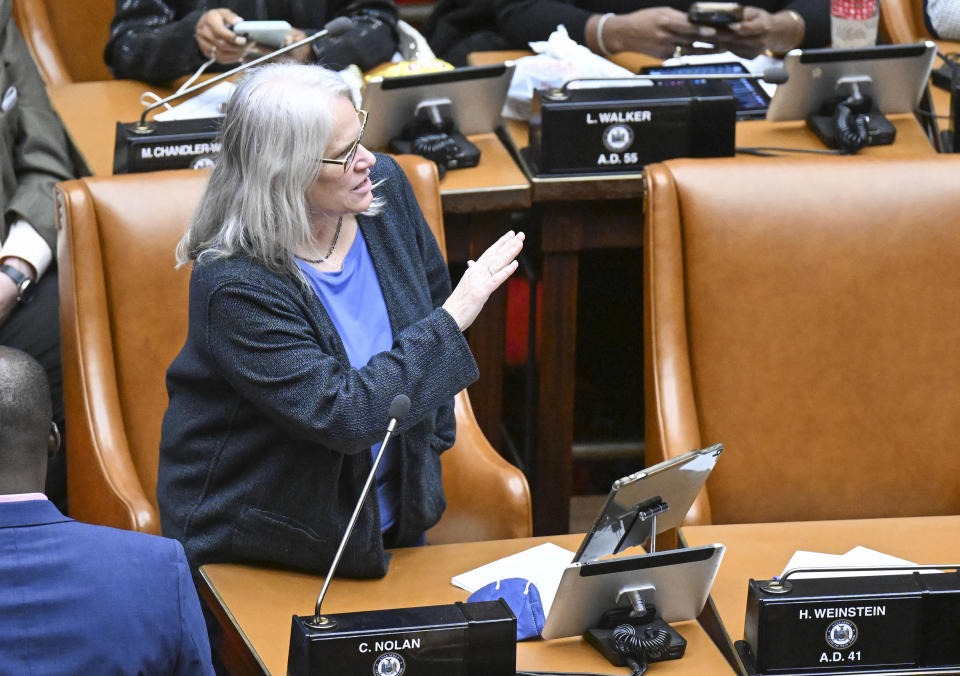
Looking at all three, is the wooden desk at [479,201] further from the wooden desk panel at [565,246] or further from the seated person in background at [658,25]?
the seated person in background at [658,25]

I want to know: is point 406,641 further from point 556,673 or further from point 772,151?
point 772,151

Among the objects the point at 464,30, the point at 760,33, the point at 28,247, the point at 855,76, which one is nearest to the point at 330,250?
the point at 28,247

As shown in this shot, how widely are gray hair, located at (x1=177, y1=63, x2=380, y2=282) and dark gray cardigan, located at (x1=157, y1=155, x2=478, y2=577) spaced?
0.04m

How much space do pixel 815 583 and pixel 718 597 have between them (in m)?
0.17

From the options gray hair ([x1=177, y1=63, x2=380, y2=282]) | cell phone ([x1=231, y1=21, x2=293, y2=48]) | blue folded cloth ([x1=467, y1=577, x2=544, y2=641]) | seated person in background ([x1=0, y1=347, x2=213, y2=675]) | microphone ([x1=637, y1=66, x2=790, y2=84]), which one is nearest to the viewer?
seated person in background ([x1=0, y1=347, x2=213, y2=675])

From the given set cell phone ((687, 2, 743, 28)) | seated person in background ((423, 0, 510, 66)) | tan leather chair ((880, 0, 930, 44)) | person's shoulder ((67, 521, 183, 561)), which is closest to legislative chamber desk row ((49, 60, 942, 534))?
cell phone ((687, 2, 743, 28))

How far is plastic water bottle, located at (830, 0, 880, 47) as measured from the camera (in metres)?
2.81

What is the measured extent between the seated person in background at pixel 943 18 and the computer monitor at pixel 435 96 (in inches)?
43.8

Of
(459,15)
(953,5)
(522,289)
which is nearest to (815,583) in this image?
(522,289)

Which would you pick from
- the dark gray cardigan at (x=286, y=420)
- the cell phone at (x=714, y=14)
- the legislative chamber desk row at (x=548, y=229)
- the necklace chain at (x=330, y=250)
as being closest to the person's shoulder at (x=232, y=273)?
the dark gray cardigan at (x=286, y=420)

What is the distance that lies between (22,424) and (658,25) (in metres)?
1.94

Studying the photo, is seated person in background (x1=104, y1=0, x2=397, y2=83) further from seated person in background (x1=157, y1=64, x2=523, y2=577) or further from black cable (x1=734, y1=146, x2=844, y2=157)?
seated person in background (x1=157, y1=64, x2=523, y2=577)

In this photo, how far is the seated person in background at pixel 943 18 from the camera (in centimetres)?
310

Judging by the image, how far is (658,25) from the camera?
2969 mm
